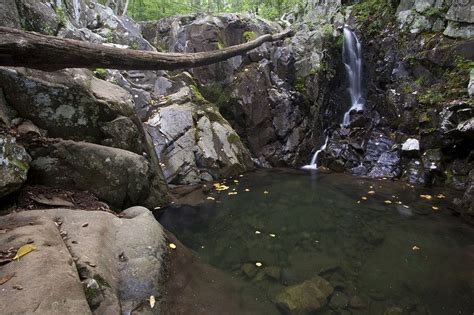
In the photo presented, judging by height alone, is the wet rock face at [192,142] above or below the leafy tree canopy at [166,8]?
below

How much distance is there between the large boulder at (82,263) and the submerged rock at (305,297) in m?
1.67

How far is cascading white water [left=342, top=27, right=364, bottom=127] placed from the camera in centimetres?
1411

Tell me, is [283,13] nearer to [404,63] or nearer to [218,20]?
[218,20]

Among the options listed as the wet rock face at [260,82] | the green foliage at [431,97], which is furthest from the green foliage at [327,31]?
the green foliage at [431,97]

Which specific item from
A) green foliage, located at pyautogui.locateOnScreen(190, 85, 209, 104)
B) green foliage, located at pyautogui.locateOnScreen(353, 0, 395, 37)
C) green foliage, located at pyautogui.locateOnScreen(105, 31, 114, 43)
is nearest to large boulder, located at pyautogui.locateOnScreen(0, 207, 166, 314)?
green foliage, located at pyautogui.locateOnScreen(190, 85, 209, 104)

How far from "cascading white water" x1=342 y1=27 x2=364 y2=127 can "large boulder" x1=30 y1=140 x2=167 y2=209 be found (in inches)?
416

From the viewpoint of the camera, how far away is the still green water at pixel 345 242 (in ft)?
14.5

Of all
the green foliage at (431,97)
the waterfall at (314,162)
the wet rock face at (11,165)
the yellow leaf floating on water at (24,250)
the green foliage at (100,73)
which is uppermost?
the green foliage at (100,73)

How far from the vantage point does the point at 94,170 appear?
575 cm

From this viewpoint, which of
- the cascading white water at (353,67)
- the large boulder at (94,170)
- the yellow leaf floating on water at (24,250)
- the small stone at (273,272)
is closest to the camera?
the yellow leaf floating on water at (24,250)

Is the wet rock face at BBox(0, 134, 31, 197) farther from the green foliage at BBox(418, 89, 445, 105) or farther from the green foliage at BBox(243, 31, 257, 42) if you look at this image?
the green foliage at BBox(418, 89, 445, 105)

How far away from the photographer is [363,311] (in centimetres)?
405

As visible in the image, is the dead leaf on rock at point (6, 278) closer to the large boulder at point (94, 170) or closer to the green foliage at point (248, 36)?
the large boulder at point (94, 170)

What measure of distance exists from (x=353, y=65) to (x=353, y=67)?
0.10m
